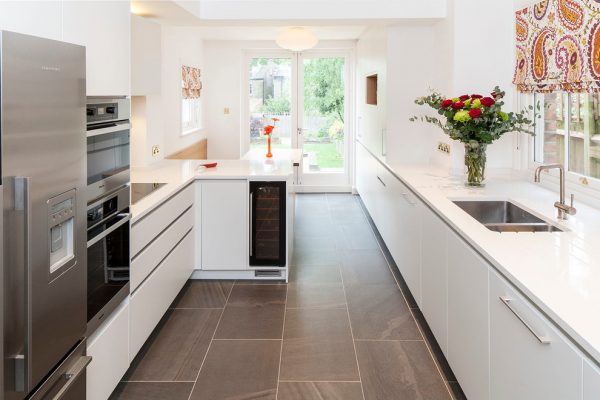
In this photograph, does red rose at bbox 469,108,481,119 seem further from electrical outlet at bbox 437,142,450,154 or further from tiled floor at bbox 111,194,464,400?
tiled floor at bbox 111,194,464,400

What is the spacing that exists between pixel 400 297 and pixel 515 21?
211cm

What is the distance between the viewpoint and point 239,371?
304 cm

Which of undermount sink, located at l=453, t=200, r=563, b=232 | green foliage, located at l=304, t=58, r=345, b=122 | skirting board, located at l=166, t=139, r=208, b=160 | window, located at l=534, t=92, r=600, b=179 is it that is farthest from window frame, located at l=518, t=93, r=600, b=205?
green foliage, located at l=304, t=58, r=345, b=122

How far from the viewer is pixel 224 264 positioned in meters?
4.58

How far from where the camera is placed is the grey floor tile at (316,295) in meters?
4.08

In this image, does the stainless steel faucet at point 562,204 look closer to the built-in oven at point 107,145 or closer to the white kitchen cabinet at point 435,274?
the white kitchen cabinet at point 435,274

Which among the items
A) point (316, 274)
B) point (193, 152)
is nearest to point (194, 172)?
point (316, 274)

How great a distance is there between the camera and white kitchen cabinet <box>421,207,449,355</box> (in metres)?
2.90

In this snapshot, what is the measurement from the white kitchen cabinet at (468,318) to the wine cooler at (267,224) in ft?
6.42

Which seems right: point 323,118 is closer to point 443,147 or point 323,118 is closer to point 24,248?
point 443,147

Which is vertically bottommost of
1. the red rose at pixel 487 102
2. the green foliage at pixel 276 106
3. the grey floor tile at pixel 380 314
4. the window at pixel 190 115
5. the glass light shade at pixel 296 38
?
the grey floor tile at pixel 380 314

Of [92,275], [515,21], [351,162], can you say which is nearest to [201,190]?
[92,275]

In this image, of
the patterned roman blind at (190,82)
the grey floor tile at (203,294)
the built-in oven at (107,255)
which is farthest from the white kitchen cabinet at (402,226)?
the patterned roman blind at (190,82)

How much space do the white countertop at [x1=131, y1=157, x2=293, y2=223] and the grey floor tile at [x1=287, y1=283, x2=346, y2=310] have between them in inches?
33.1
